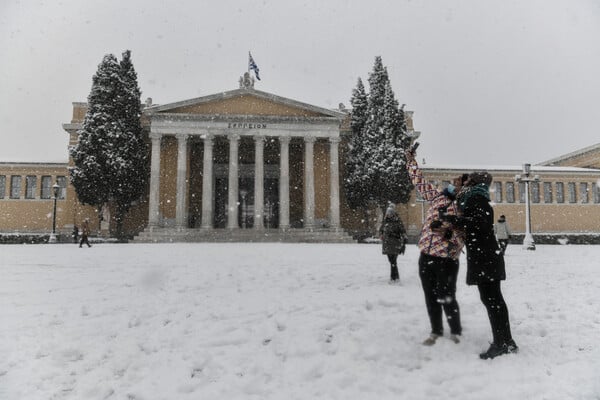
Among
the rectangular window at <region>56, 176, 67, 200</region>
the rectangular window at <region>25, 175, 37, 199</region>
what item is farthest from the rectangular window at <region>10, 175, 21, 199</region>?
the rectangular window at <region>56, 176, 67, 200</region>

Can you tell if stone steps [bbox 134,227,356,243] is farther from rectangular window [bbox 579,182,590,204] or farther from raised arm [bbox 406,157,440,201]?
raised arm [bbox 406,157,440,201]

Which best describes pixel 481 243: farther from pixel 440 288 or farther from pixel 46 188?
pixel 46 188

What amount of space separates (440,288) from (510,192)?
1583 inches

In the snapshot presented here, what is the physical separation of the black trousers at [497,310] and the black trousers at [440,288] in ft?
1.50

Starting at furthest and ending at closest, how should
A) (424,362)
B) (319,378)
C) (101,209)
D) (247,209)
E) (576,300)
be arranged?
1. (247,209)
2. (101,209)
3. (576,300)
4. (424,362)
5. (319,378)

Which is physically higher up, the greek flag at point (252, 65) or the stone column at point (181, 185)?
the greek flag at point (252, 65)

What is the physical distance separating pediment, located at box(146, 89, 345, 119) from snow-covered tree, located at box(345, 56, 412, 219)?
2.70m

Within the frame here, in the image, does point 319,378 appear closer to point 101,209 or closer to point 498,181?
point 101,209

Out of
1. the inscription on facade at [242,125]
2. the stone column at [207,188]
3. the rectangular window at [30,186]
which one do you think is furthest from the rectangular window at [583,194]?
the rectangular window at [30,186]

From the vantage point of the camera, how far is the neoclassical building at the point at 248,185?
1325 inches

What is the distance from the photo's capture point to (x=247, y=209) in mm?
39531

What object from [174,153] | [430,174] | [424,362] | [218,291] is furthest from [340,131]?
[424,362]

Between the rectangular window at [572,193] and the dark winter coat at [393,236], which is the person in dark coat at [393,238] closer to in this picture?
the dark winter coat at [393,236]

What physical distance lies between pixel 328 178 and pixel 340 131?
13.8ft
